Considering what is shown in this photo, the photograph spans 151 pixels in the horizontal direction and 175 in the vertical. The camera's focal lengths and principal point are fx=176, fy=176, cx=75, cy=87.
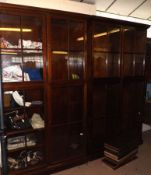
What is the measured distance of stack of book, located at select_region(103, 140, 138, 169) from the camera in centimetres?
245

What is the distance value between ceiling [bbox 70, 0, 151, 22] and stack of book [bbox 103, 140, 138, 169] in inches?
82.3

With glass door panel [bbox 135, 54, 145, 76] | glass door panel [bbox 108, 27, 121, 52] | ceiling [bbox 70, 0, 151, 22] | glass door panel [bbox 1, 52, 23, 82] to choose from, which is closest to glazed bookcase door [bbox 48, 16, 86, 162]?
glass door panel [bbox 1, 52, 23, 82]

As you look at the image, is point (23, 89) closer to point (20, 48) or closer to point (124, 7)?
point (20, 48)

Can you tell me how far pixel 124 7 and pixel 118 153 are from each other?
227 cm

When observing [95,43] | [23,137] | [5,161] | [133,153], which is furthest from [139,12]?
[5,161]

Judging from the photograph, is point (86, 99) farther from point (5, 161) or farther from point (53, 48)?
point (5, 161)

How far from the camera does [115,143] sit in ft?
8.38

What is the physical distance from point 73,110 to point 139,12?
2.11m

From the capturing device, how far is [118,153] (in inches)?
95.6

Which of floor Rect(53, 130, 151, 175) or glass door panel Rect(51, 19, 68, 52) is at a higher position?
glass door panel Rect(51, 19, 68, 52)

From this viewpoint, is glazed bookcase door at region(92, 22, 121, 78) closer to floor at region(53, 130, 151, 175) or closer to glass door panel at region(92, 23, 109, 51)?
glass door panel at region(92, 23, 109, 51)

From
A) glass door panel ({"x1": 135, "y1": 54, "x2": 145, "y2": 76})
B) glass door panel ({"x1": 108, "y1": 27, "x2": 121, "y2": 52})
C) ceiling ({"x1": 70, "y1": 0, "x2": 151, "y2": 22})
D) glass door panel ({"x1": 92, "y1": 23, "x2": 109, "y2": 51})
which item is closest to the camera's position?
glass door panel ({"x1": 92, "y1": 23, "x2": 109, "y2": 51})

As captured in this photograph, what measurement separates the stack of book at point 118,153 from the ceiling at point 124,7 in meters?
2.09

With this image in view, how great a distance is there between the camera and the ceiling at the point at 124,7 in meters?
2.70
